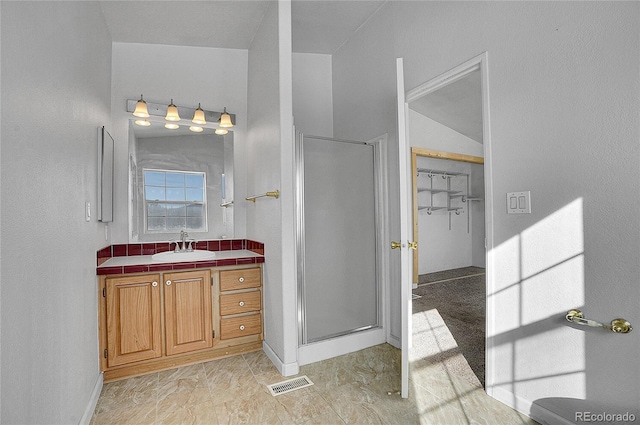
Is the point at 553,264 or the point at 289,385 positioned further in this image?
the point at 289,385

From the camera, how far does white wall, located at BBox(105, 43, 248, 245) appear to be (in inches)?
109

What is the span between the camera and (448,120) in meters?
4.62

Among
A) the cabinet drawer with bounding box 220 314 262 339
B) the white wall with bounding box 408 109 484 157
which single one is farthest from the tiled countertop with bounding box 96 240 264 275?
the white wall with bounding box 408 109 484 157

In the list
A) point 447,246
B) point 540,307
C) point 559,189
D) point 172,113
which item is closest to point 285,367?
point 540,307

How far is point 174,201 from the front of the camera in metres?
2.94

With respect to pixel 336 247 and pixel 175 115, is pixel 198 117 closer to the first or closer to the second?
pixel 175 115

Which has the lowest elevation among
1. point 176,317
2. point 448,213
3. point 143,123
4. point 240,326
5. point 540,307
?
point 240,326

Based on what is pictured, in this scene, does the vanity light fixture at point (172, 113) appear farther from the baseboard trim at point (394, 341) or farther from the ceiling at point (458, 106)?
the baseboard trim at point (394, 341)

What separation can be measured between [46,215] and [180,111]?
196cm

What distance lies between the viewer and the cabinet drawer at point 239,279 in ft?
8.36

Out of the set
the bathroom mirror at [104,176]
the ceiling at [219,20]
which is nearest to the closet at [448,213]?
the ceiling at [219,20]

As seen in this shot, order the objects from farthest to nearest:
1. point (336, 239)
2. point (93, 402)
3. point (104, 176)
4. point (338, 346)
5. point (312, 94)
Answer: point (312, 94) → point (336, 239) → point (338, 346) → point (104, 176) → point (93, 402)

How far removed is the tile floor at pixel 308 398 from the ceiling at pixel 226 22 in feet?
8.60

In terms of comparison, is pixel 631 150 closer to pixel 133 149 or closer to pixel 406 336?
pixel 406 336
